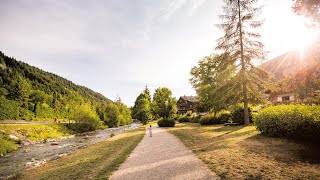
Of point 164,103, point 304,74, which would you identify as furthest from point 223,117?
point 304,74

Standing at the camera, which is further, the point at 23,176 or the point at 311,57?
the point at 23,176

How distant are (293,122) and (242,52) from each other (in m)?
12.7

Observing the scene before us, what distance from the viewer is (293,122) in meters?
11.1

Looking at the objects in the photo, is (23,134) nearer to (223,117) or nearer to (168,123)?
(168,123)

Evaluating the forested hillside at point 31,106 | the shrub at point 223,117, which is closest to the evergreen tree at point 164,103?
the shrub at point 223,117

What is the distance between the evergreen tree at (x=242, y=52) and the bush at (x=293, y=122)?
759cm

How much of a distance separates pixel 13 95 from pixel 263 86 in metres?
72.1

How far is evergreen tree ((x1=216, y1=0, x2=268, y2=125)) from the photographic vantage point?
848 inches

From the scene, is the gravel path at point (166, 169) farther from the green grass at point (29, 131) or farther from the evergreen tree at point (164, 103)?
the green grass at point (29, 131)

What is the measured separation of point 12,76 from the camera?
77.6 m

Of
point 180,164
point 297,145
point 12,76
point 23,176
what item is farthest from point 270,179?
point 12,76

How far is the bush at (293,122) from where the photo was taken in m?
9.87

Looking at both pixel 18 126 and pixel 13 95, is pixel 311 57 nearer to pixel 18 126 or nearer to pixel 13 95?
pixel 18 126

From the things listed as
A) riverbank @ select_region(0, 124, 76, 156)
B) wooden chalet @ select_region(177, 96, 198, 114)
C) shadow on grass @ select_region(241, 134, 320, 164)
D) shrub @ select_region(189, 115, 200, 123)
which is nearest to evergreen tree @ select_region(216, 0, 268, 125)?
shadow on grass @ select_region(241, 134, 320, 164)
